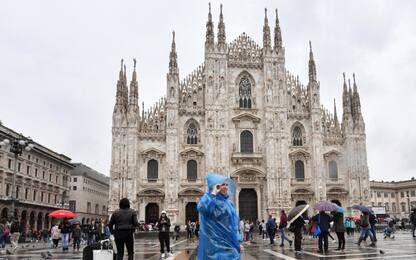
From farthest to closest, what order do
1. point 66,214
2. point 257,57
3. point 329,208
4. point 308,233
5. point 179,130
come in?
point 257,57 → point 179,130 → point 308,233 → point 66,214 → point 329,208

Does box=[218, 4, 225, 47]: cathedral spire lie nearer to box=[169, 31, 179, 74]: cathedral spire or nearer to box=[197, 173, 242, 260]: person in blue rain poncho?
box=[169, 31, 179, 74]: cathedral spire

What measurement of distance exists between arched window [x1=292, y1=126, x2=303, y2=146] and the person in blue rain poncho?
4263cm

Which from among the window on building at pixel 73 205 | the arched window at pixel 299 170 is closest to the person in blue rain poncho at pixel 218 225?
the arched window at pixel 299 170

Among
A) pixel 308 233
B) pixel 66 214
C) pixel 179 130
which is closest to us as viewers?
pixel 66 214

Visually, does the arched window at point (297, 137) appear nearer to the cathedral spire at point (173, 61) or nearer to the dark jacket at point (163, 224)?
the cathedral spire at point (173, 61)

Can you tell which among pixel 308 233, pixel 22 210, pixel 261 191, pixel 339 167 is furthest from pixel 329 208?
pixel 22 210

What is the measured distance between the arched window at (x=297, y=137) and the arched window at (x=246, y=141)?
15.7 ft

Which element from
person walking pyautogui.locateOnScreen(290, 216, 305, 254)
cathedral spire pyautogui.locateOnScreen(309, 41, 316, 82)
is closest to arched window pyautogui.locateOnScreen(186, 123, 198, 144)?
cathedral spire pyautogui.locateOnScreen(309, 41, 316, 82)

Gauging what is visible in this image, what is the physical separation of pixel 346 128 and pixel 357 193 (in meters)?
7.05

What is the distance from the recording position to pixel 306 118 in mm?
48156

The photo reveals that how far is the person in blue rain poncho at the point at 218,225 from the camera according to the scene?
20.0 ft

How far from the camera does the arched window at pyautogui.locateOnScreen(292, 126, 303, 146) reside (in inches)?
1889

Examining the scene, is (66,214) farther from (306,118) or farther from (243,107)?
(306,118)

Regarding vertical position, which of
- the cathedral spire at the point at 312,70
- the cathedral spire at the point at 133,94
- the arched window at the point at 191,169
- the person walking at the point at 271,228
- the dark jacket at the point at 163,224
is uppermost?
the cathedral spire at the point at 312,70
